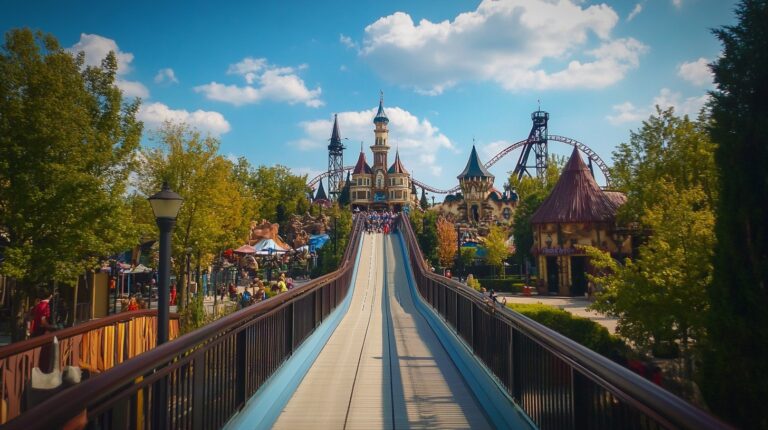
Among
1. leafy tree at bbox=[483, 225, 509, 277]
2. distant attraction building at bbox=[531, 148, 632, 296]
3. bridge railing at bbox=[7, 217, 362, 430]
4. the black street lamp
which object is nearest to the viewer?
bridge railing at bbox=[7, 217, 362, 430]

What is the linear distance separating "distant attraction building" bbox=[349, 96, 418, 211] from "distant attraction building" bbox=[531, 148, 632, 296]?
58741 millimetres

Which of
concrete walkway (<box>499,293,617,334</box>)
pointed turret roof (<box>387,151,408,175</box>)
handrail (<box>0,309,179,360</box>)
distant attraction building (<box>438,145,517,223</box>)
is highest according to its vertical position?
pointed turret roof (<box>387,151,408,175</box>)

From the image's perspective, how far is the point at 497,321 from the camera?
19.3 feet

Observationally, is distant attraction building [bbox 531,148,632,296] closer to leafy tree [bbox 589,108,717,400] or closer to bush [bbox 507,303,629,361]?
leafy tree [bbox 589,108,717,400]

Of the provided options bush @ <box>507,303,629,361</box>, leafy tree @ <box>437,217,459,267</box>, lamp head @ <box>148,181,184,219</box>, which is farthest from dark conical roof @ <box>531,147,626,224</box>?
lamp head @ <box>148,181,184,219</box>

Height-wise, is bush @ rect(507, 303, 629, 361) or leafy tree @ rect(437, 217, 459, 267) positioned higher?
leafy tree @ rect(437, 217, 459, 267)

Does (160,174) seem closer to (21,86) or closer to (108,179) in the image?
(108,179)

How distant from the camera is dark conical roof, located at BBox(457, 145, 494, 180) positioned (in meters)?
92.8

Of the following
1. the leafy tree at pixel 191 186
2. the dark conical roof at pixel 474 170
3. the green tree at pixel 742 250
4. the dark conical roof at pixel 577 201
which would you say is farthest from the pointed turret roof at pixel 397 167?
the green tree at pixel 742 250

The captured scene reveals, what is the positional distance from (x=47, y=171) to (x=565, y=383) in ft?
45.5

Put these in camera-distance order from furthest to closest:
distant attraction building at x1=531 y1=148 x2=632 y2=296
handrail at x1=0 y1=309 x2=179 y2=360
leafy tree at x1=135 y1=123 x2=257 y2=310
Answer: distant attraction building at x1=531 y1=148 x2=632 y2=296, leafy tree at x1=135 y1=123 x2=257 y2=310, handrail at x1=0 y1=309 x2=179 y2=360

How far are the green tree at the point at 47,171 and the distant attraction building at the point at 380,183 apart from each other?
280 ft

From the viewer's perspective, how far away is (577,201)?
129 feet

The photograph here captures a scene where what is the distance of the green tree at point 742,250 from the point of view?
7.42 metres
